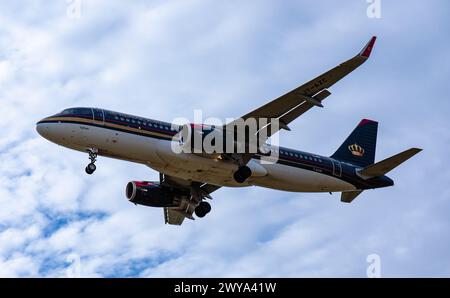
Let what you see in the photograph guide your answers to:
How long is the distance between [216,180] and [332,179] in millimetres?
7699

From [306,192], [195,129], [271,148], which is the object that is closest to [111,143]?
[195,129]

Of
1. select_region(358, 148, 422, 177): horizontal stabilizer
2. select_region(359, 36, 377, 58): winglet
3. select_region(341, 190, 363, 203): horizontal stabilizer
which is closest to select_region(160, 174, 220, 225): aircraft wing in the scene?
select_region(341, 190, 363, 203): horizontal stabilizer

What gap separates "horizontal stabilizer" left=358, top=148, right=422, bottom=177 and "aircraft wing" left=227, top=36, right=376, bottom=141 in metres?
7.02

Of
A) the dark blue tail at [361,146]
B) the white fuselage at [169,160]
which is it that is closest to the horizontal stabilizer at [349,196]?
the dark blue tail at [361,146]

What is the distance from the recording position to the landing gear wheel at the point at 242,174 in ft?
163

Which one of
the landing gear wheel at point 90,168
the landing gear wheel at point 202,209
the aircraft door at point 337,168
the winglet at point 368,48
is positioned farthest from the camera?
the landing gear wheel at point 202,209

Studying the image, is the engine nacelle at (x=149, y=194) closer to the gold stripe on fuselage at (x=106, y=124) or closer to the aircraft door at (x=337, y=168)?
the gold stripe on fuselage at (x=106, y=124)

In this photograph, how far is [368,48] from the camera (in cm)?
4394

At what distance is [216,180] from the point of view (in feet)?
169

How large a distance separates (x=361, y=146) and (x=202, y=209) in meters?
11.9

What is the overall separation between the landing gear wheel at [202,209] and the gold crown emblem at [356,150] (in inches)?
413

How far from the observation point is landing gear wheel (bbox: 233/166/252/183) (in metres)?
49.7
